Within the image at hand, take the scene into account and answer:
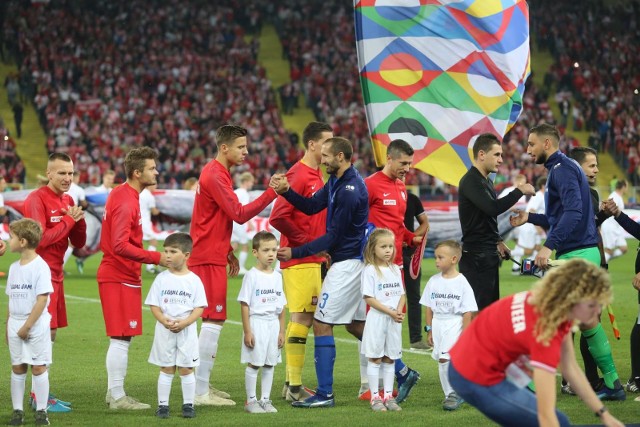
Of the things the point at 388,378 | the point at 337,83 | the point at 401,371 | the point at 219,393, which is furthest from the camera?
the point at 337,83

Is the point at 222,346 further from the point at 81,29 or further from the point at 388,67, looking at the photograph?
the point at 81,29

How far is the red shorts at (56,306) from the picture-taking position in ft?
29.1

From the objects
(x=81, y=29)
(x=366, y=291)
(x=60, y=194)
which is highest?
(x=81, y=29)

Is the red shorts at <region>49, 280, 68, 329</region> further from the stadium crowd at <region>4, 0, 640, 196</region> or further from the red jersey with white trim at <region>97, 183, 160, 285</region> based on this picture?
the stadium crowd at <region>4, 0, 640, 196</region>

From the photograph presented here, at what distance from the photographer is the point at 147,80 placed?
43.6 meters

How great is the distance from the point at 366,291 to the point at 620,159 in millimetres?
33796

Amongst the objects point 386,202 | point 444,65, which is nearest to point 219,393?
point 386,202

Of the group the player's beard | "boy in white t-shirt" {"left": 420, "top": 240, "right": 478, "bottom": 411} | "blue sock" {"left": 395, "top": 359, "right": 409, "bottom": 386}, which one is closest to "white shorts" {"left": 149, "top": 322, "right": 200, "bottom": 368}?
"blue sock" {"left": 395, "top": 359, "right": 409, "bottom": 386}

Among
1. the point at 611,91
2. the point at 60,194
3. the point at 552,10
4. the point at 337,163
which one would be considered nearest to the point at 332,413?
the point at 337,163

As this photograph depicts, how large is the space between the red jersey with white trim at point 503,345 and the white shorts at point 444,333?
2782 millimetres

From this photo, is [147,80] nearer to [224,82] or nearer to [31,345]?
[224,82]

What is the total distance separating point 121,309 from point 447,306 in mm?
2666

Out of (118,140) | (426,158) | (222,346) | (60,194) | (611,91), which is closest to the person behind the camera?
(60,194)

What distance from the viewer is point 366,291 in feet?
29.0
